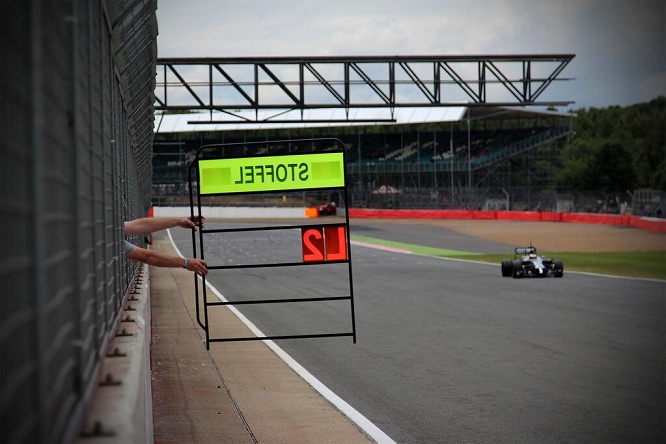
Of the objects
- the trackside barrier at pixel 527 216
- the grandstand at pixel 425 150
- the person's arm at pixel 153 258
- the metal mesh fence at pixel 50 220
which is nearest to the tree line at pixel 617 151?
the grandstand at pixel 425 150

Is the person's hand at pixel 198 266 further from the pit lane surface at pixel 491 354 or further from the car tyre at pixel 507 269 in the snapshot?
the car tyre at pixel 507 269

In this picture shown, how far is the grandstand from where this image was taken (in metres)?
90.8

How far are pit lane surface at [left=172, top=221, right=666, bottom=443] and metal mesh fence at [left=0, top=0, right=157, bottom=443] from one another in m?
5.07

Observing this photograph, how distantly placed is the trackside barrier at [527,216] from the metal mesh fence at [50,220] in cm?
4983

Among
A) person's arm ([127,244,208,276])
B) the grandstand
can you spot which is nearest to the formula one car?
person's arm ([127,244,208,276])

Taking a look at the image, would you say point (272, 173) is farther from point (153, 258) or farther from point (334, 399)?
point (334, 399)

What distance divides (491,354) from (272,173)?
6.48 metres

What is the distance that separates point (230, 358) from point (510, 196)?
59481 mm

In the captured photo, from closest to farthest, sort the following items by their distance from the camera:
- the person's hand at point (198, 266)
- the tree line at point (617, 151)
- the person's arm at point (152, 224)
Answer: the person's hand at point (198, 266)
the person's arm at point (152, 224)
the tree line at point (617, 151)

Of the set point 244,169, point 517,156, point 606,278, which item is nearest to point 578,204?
point 517,156

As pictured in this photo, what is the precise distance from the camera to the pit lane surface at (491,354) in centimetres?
912

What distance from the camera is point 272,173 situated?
7852 mm

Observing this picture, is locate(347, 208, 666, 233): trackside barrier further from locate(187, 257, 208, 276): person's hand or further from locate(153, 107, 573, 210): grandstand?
locate(187, 257, 208, 276): person's hand

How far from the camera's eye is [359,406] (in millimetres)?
9812
